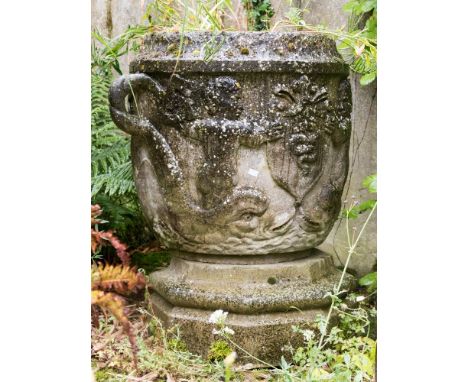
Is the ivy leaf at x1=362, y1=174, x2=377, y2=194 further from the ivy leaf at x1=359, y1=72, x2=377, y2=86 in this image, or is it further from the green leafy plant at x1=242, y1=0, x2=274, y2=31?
the green leafy plant at x1=242, y1=0, x2=274, y2=31

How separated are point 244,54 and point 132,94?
0.55m

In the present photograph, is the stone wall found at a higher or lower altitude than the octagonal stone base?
higher

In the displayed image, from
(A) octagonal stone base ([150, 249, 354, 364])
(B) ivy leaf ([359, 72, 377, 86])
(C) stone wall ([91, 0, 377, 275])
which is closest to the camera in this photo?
(A) octagonal stone base ([150, 249, 354, 364])

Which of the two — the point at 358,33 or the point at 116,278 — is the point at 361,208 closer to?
the point at 358,33

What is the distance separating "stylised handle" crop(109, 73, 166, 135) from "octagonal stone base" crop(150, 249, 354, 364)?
25.2 inches

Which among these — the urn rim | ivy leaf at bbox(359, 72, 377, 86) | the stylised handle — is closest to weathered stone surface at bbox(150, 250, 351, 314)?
the stylised handle

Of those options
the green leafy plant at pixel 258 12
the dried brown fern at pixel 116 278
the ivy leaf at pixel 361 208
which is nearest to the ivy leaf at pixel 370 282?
the ivy leaf at pixel 361 208

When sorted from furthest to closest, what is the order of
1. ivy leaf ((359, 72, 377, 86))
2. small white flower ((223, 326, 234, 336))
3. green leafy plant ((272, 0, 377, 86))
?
ivy leaf ((359, 72, 377, 86)) → green leafy plant ((272, 0, 377, 86)) → small white flower ((223, 326, 234, 336))

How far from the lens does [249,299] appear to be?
10.2 ft

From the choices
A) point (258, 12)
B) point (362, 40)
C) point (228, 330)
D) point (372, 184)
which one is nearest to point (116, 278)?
point (228, 330)

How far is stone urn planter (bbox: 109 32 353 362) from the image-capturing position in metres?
3.03

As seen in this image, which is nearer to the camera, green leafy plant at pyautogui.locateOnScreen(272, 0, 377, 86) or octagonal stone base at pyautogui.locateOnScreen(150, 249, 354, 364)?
octagonal stone base at pyautogui.locateOnScreen(150, 249, 354, 364)

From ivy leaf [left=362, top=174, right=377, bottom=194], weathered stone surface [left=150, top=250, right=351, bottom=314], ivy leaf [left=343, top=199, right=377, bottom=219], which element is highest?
ivy leaf [left=362, top=174, right=377, bottom=194]

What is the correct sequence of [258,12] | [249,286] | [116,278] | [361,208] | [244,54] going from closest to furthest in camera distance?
[116,278] → [244,54] → [249,286] → [361,208] → [258,12]
